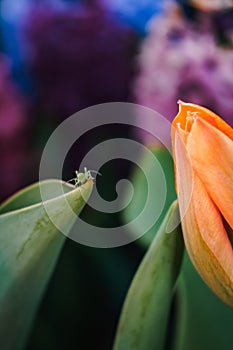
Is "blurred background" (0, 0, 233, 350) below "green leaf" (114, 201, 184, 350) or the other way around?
the other way around

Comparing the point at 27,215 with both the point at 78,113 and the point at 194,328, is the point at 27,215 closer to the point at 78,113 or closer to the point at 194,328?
the point at 194,328

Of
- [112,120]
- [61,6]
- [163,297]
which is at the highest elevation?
[61,6]

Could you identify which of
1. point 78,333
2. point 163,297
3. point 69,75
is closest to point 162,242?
point 163,297

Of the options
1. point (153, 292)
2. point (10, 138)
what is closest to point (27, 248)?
point (153, 292)

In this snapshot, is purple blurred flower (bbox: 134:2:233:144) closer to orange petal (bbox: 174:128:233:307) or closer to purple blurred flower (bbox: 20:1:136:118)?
purple blurred flower (bbox: 20:1:136:118)

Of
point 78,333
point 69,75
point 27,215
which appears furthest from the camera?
point 69,75

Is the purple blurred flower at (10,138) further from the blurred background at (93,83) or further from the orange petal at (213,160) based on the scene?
the orange petal at (213,160)

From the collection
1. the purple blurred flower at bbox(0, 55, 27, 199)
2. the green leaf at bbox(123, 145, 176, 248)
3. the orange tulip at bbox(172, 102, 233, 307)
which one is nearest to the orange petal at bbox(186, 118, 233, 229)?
the orange tulip at bbox(172, 102, 233, 307)

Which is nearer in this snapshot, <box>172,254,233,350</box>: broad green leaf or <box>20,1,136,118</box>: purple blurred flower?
<box>172,254,233,350</box>: broad green leaf
